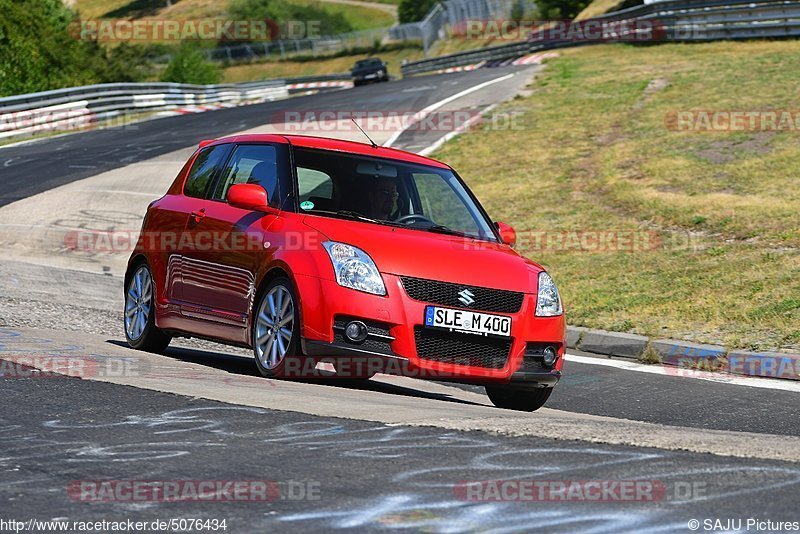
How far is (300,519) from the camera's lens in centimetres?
453

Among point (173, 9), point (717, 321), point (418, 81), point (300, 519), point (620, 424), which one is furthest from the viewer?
point (173, 9)

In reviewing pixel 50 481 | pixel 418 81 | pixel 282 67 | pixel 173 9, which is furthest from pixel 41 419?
pixel 173 9

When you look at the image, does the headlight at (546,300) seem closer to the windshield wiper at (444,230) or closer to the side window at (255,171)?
the windshield wiper at (444,230)

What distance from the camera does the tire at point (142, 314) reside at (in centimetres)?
1016

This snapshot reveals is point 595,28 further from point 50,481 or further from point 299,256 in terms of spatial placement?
point 50,481

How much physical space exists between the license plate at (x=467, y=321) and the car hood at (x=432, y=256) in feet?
0.64

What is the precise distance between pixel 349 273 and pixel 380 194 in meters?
1.27

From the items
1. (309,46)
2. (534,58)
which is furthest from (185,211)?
(309,46)

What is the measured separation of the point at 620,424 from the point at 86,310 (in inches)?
312

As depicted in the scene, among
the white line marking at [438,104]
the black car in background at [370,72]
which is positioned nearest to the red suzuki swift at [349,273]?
the white line marking at [438,104]

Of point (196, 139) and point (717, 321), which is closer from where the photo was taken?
point (717, 321)

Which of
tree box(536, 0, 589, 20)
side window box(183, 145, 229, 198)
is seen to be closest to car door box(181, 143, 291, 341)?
side window box(183, 145, 229, 198)

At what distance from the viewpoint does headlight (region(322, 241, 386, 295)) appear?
26.2ft

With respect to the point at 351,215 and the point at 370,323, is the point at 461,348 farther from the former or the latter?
the point at 351,215
